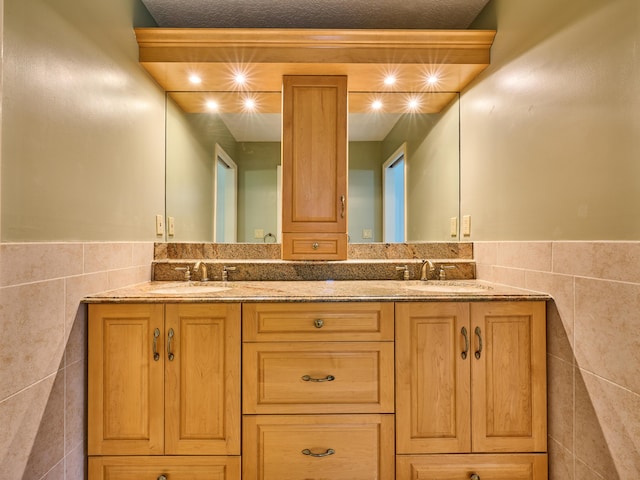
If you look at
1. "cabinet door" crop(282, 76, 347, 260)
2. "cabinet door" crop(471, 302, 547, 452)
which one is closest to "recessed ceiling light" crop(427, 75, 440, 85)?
"cabinet door" crop(282, 76, 347, 260)

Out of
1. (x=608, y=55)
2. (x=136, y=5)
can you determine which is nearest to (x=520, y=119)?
(x=608, y=55)

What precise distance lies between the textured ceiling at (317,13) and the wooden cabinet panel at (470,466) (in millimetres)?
2087

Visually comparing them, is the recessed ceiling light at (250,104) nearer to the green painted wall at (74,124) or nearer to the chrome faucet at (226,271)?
the green painted wall at (74,124)

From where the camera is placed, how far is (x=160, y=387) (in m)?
1.24

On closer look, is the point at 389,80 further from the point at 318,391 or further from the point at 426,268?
the point at 318,391

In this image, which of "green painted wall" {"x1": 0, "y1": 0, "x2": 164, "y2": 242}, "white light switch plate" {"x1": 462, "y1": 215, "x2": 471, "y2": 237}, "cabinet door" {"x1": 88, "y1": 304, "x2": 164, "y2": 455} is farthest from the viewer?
"white light switch plate" {"x1": 462, "y1": 215, "x2": 471, "y2": 237}

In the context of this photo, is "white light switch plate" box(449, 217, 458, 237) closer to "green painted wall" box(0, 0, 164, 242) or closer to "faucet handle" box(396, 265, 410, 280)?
"faucet handle" box(396, 265, 410, 280)

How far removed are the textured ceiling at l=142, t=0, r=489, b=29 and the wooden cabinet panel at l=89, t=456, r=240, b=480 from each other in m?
2.07

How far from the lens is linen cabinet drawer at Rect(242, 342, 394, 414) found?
49.3 inches

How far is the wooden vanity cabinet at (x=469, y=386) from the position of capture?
1258 millimetres

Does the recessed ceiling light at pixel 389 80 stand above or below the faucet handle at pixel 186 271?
above

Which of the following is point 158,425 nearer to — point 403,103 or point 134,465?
point 134,465

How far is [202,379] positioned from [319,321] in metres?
0.48

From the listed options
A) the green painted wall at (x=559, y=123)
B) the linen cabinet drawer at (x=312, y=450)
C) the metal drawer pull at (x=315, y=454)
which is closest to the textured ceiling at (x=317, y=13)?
the green painted wall at (x=559, y=123)
